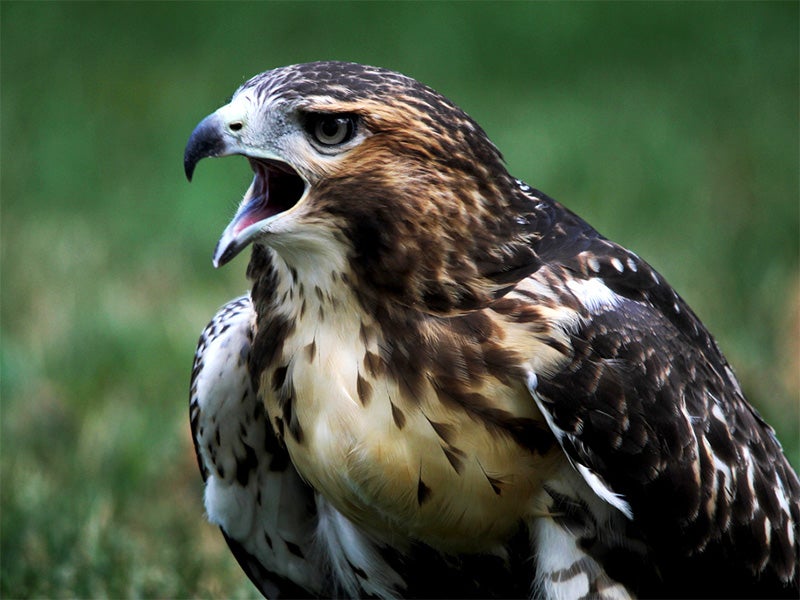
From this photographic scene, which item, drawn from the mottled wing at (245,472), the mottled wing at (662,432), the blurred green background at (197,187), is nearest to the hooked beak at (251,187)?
the mottled wing at (245,472)

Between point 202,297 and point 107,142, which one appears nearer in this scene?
point 202,297

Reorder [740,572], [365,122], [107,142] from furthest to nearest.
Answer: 1. [107,142]
2. [740,572]
3. [365,122]

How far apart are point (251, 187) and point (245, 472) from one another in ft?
3.37

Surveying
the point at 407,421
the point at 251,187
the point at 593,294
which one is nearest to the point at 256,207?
the point at 251,187

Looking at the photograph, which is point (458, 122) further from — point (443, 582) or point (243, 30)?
point (243, 30)

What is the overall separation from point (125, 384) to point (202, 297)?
105 centimetres

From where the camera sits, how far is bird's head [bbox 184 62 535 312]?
320 centimetres

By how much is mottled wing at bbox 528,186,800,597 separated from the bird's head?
24cm

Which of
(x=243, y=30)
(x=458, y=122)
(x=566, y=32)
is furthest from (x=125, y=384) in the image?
(x=566, y=32)

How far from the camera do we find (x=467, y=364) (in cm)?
328

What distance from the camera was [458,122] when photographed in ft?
11.0

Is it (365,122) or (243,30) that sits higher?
(365,122)

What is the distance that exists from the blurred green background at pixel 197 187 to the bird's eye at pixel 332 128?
6.85ft

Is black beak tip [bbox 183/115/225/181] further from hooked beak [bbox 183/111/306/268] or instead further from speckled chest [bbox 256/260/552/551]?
speckled chest [bbox 256/260/552/551]
